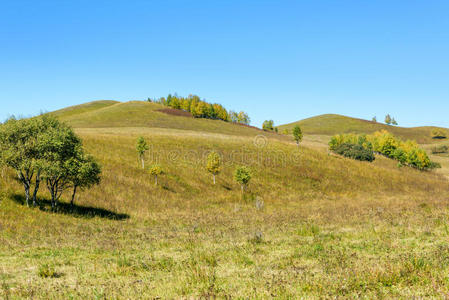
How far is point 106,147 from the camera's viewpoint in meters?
49.8

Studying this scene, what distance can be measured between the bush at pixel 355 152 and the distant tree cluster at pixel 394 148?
9.38 ft

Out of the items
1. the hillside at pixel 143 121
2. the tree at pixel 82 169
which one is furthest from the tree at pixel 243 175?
the hillside at pixel 143 121

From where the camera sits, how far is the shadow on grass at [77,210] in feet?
75.0

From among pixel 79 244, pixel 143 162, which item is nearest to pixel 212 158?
pixel 143 162

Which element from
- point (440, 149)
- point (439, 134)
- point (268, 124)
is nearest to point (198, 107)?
point (268, 124)

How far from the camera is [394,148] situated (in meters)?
109

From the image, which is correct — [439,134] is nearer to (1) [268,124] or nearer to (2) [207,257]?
(1) [268,124]

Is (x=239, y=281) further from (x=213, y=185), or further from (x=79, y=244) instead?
(x=213, y=185)

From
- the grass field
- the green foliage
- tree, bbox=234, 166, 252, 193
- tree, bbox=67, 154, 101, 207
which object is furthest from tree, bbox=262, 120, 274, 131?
tree, bbox=67, 154, 101, 207

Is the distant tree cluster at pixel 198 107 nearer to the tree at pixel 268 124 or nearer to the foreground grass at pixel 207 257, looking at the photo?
the tree at pixel 268 124

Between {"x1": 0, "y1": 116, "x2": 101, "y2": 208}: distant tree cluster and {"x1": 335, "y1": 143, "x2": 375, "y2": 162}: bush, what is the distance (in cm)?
8070

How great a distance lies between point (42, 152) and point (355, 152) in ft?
279

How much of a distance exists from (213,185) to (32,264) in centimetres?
3398

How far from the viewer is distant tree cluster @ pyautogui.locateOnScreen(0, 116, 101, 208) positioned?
21578 mm
